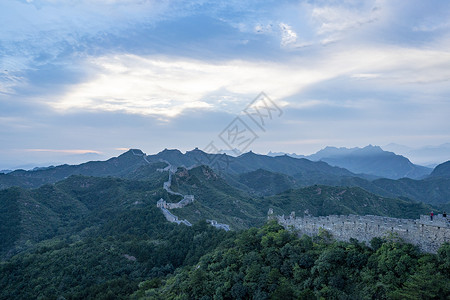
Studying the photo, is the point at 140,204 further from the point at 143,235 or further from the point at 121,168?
the point at 121,168

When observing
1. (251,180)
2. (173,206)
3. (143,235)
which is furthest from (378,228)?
(251,180)

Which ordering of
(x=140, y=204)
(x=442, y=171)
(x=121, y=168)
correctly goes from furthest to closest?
(x=442, y=171)
(x=121, y=168)
(x=140, y=204)

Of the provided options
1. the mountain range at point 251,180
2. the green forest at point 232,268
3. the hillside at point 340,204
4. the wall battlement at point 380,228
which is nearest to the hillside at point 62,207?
the green forest at point 232,268

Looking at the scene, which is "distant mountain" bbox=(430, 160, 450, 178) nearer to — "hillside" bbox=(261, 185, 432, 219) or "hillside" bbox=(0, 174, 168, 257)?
"hillside" bbox=(261, 185, 432, 219)

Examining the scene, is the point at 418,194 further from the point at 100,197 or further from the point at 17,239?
the point at 17,239

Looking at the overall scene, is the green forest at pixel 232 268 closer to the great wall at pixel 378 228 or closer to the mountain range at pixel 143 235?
the mountain range at pixel 143 235

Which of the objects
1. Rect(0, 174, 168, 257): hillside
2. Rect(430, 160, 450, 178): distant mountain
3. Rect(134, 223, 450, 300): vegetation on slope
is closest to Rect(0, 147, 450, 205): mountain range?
Rect(430, 160, 450, 178): distant mountain

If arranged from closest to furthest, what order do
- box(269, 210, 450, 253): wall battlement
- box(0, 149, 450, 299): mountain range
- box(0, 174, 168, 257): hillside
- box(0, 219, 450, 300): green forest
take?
1. box(0, 219, 450, 300): green forest
2. box(269, 210, 450, 253): wall battlement
3. box(0, 149, 450, 299): mountain range
4. box(0, 174, 168, 257): hillside

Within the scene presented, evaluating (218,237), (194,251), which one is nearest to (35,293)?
(194,251)

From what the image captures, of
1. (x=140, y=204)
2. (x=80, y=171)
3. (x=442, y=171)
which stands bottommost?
(x=442, y=171)

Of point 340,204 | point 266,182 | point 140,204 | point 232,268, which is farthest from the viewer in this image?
point 266,182
